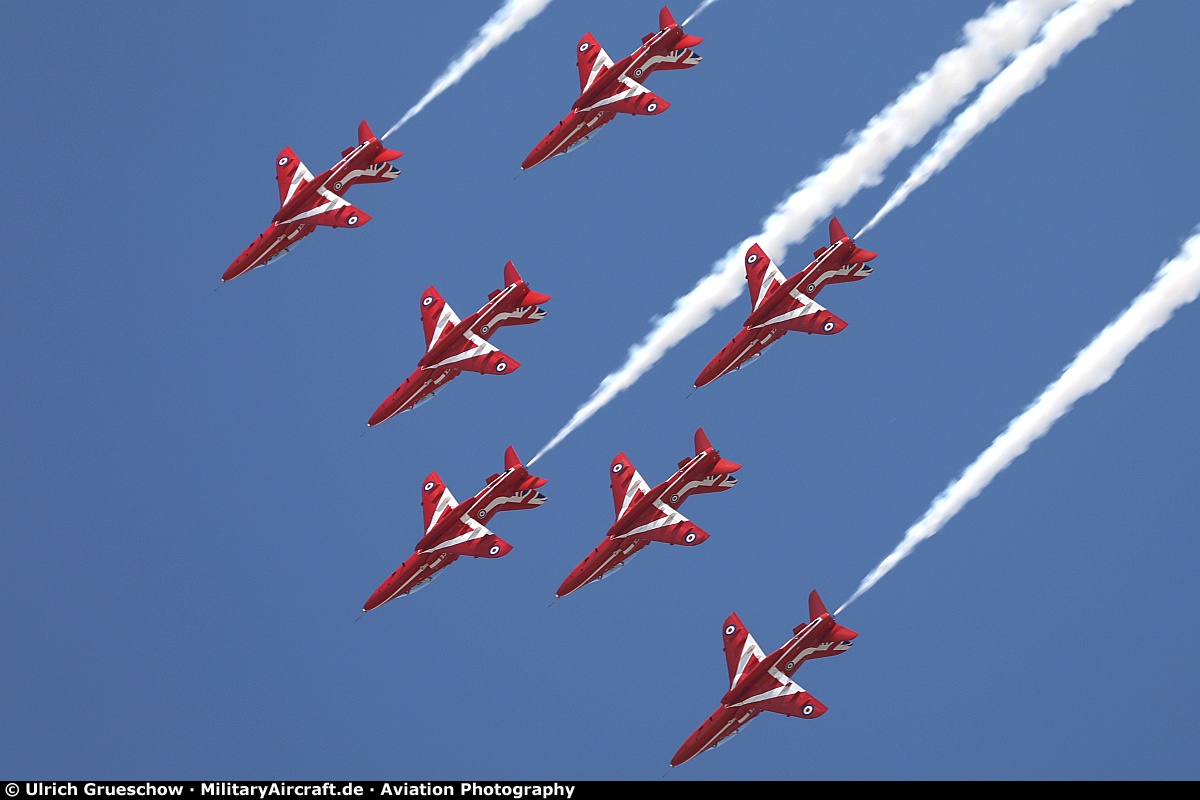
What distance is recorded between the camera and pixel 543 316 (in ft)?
296

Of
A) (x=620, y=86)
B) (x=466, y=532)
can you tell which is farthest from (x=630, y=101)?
(x=466, y=532)

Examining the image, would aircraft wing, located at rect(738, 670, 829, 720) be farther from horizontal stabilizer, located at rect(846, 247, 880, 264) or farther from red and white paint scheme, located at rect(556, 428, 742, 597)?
horizontal stabilizer, located at rect(846, 247, 880, 264)

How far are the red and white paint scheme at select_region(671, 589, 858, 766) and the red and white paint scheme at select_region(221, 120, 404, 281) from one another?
18361mm

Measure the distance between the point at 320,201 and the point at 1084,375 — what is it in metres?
24.6

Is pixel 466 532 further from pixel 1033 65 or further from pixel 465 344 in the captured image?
pixel 1033 65

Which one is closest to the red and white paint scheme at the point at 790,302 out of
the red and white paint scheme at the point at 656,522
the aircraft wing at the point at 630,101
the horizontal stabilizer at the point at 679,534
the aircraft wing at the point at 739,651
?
the red and white paint scheme at the point at 656,522

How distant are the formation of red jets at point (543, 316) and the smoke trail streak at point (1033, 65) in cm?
380

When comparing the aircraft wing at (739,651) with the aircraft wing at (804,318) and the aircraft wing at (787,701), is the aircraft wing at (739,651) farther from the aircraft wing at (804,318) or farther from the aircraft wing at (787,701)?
the aircraft wing at (804,318)

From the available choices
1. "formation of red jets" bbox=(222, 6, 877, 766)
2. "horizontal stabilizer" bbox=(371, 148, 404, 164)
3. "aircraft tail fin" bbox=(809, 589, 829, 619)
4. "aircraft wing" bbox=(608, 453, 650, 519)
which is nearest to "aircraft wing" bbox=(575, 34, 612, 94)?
"formation of red jets" bbox=(222, 6, 877, 766)

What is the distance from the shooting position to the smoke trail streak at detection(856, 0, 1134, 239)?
88.4 metres

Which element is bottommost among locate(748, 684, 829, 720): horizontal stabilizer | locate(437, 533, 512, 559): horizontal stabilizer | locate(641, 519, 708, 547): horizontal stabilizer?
locate(748, 684, 829, 720): horizontal stabilizer

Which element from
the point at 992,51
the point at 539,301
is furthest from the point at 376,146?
the point at 992,51

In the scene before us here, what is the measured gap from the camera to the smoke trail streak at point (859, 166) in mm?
88688

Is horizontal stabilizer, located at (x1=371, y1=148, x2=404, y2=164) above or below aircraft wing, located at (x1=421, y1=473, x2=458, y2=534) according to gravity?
above
